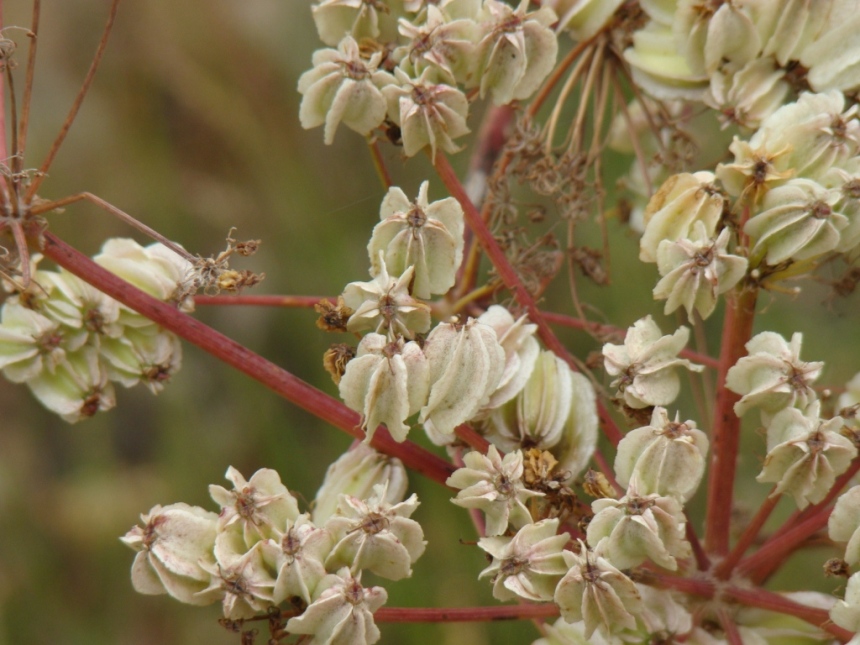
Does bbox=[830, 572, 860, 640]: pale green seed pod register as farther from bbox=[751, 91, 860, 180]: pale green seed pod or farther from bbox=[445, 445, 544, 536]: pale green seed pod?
bbox=[751, 91, 860, 180]: pale green seed pod

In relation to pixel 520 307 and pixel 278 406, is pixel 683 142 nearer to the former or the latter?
pixel 520 307

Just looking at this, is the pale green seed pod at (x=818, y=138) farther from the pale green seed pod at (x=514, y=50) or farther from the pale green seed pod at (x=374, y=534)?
the pale green seed pod at (x=374, y=534)

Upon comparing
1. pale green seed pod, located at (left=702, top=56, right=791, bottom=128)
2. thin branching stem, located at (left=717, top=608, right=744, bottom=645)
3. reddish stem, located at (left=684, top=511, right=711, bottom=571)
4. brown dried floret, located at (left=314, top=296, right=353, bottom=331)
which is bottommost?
thin branching stem, located at (left=717, top=608, right=744, bottom=645)

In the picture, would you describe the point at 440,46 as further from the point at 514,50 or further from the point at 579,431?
the point at 579,431

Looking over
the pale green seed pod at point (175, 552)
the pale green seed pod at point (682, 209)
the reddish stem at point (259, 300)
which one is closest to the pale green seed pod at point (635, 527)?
the pale green seed pod at point (682, 209)

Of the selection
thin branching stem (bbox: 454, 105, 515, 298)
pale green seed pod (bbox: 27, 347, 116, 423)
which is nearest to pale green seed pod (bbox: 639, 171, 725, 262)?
thin branching stem (bbox: 454, 105, 515, 298)

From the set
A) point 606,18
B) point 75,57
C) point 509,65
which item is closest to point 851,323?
point 606,18
